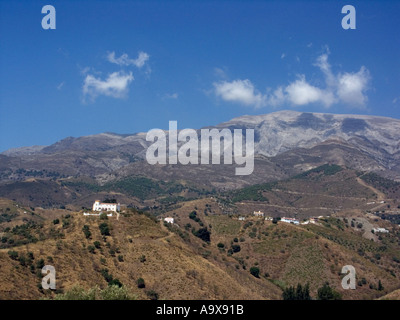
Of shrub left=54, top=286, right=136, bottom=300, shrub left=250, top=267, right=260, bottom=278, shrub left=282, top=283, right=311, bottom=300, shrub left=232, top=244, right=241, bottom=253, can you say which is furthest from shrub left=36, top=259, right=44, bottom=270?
shrub left=232, top=244, right=241, bottom=253

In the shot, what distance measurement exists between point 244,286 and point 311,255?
30.0 metres

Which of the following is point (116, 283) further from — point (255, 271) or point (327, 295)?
point (255, 271)

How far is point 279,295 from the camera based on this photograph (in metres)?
91.5

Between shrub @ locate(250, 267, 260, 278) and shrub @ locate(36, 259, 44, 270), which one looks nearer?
shrub @ locate(36, 259, 44, 270)

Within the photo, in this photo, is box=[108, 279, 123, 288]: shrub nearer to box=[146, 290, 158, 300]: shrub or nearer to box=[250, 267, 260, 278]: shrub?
box=[146, 290, 158, 300]: shrub

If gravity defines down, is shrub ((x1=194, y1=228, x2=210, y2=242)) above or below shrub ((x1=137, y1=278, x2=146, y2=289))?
above

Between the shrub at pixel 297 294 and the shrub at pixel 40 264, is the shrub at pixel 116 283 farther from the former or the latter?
the shrub at pixel 297 294

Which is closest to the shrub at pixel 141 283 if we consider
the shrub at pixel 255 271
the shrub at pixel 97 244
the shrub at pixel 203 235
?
the shrub at pixel 97 244

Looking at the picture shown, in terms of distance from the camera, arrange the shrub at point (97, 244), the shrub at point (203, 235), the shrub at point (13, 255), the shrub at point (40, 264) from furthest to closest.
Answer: the shrub at point (203, 235), the shrub at point (97, 244), the shrub at point (40, 264), the shrub at point (13, 255)

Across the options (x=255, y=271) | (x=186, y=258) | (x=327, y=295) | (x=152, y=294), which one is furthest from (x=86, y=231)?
(x=327, y=295)

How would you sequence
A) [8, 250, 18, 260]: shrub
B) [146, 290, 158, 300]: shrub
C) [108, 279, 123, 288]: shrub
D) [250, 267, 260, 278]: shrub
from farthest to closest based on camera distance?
[250, 267, 260, 278]: shrub
[146, 290, 158, 300]: shrub
[108, 279, 123, 288]: shrub
[8, 250, 18, 260]: shrub
